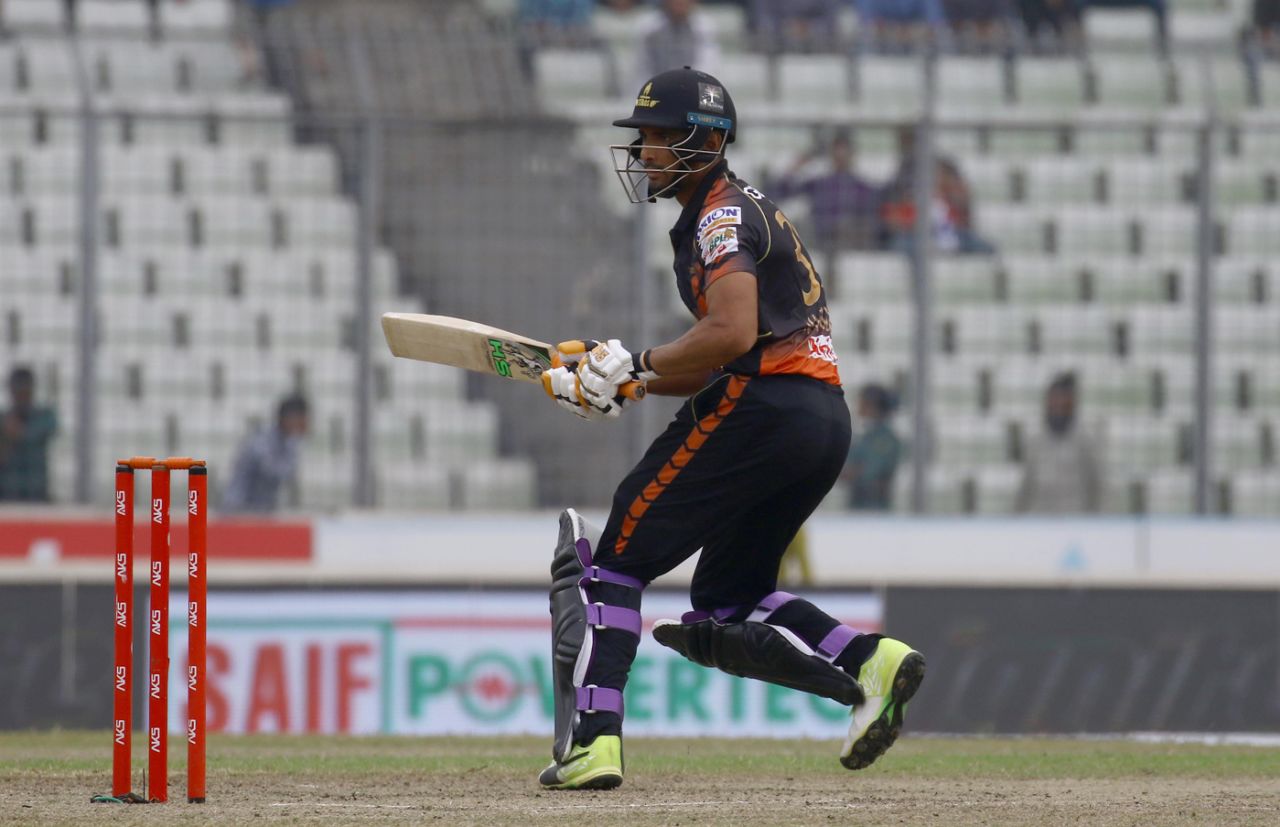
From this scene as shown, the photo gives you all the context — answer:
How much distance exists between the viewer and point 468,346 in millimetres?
6219

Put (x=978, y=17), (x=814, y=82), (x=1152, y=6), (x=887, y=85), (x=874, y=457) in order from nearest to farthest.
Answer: (x=874, y=457) → (x=887, y=85) → (x=814, y=82) → (x=978, y=17) → (x=1152, y=6)

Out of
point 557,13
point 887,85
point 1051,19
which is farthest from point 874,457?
point 1051,19

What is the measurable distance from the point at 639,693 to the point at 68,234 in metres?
4.40

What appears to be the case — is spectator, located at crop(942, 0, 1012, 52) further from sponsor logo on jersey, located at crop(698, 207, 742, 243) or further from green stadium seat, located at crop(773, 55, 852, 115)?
sponsor logo on jersey, located at crop(698, 207, 742, 243)

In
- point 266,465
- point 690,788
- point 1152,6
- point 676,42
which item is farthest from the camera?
point 1152,6

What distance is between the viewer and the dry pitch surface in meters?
5.29

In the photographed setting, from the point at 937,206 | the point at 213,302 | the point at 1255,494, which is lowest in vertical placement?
the point at 1255,494

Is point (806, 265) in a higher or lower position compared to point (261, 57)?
lower

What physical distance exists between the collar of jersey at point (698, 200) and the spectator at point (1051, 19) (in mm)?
9519

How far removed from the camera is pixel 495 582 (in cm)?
1102

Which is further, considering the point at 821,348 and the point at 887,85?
the point at 887,85

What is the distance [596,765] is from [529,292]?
6667 mm

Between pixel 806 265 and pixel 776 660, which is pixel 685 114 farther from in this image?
pixel 776 660

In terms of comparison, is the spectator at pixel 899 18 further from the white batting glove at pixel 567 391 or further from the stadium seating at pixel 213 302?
the white batting glove at pixel 567 391
